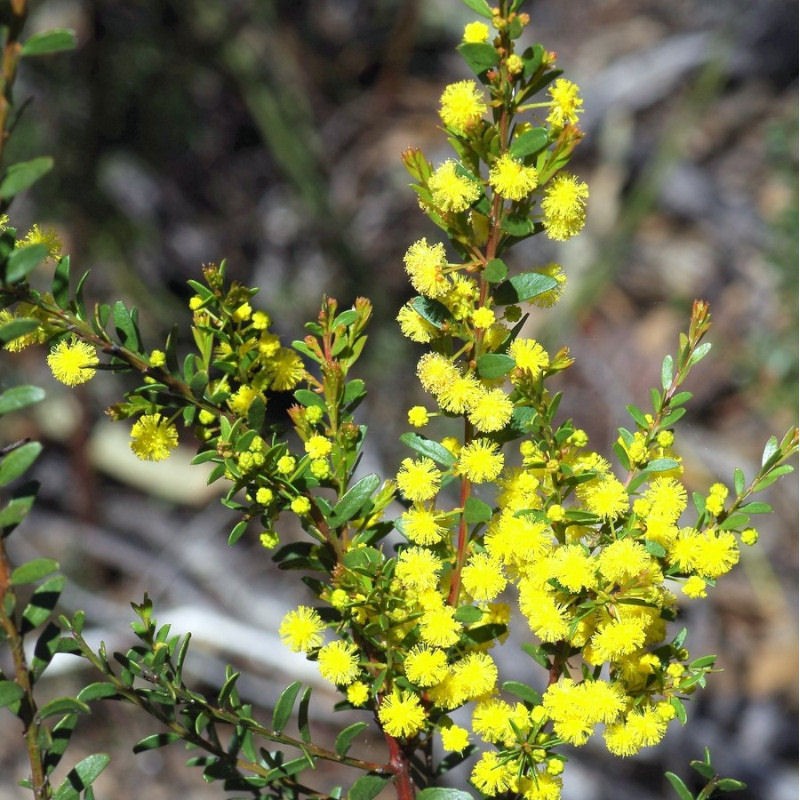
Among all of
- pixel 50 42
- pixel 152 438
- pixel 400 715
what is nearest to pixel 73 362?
pixel 152 438

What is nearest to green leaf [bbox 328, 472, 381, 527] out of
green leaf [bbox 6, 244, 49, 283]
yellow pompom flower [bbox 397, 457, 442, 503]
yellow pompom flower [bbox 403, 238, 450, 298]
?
yellow pompom flower [bbox 397, 457, 442, 503]

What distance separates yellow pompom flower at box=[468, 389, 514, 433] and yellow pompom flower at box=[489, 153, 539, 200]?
119mm

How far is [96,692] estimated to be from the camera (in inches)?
21.8

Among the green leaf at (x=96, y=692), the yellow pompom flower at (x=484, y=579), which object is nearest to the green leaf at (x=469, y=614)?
the yellow pompom flower at (x=484, y=579)

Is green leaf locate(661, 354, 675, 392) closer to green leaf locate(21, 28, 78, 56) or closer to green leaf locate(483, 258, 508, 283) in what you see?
green leaf locate(483, 258, 508, 283)

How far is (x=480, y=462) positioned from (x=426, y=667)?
0.42 feet

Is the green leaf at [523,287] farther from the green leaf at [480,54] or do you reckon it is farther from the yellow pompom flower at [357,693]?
the yellow pompom flower at [357,693]

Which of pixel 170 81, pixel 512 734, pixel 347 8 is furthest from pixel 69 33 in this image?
pixel 347 8

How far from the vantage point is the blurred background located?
245 centimetres

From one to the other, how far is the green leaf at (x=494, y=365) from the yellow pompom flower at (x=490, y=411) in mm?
13

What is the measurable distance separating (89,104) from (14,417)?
3.14 ft

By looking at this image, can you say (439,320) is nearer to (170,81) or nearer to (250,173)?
(170,81)

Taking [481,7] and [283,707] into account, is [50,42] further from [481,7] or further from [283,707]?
[283,707]

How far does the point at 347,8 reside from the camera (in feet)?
12.1
